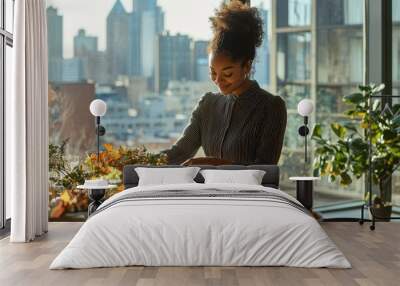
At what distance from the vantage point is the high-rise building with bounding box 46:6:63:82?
7.66m

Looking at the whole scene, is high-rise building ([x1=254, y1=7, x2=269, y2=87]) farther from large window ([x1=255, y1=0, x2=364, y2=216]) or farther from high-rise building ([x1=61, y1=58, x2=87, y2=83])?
high-rise building ([x1=61, y1=58, x2=87, y2=83])

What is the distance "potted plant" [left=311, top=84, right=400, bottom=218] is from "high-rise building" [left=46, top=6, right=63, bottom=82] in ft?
9.90

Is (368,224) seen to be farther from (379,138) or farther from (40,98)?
(40,98)

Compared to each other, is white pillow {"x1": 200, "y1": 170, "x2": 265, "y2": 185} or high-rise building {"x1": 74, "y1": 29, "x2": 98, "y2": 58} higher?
high-rise building {"x1": 74, "y1": 29, "x2": 98, "y2": 58}

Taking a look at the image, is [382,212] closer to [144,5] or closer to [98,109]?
[98,109]

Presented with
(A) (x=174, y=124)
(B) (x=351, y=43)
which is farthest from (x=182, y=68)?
(B) (x=351, y=43)

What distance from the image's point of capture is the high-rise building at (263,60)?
299 inches

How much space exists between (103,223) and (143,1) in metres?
3.60

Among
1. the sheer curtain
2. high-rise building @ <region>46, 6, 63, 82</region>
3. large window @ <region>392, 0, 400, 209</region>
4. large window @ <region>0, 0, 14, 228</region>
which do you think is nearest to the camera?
the sheer curtain

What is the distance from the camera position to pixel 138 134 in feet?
25.1

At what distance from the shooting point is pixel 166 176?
6.94m

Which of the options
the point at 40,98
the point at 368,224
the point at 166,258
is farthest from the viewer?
the point at 368,224

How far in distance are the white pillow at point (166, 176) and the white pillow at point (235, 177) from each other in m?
0.20

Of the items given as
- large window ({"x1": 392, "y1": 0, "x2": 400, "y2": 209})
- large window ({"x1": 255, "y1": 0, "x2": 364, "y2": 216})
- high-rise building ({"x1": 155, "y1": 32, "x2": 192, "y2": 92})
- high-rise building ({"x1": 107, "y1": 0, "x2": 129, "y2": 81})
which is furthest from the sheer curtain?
large window ({"x1": 392, "y1": 0, "x2": 400, "y2": 209})
